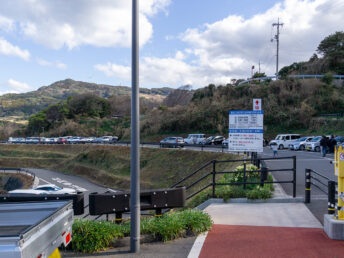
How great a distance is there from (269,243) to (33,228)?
4529mm

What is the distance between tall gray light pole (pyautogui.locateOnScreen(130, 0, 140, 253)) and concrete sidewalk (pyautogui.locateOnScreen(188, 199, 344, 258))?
1.15m

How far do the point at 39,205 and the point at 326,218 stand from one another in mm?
5502

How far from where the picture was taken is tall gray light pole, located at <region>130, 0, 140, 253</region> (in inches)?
248

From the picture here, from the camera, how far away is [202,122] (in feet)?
196

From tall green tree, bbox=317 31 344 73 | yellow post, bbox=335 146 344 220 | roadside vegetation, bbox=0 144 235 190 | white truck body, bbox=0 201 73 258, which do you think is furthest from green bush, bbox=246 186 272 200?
tall green tree, bbox=317 31 344 73

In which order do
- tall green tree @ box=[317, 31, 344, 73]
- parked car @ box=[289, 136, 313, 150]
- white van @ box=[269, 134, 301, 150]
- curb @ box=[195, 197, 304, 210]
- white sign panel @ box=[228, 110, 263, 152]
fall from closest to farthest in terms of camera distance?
curb @ box=[195, 197, 304, 210]
white sign panel @ box=[228, 110, 263, 152]
parked car @ box=[289, 136, 313, 150]
white van @ box=[269, 134, 301, 150]
tall green tree @ box=[317, 31, 344, 73]

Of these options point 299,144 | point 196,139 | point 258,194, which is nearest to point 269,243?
point 258,194

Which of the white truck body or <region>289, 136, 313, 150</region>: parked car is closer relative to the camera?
the white truck body

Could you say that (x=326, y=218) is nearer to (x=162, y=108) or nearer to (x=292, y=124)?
(x=292, y=124)

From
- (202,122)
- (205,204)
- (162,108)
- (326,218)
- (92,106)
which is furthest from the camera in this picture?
(92,106)

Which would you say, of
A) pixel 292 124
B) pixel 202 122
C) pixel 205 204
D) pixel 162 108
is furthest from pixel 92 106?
pixel 205 204

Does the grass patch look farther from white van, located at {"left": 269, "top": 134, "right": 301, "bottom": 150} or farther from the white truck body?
white van, located at {"left": 269, "top": 134, "right": 301, "bottom": 150}

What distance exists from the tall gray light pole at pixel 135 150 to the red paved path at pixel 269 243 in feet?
4.40

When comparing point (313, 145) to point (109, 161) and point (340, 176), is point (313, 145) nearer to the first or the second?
point (109, 161)
